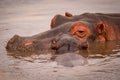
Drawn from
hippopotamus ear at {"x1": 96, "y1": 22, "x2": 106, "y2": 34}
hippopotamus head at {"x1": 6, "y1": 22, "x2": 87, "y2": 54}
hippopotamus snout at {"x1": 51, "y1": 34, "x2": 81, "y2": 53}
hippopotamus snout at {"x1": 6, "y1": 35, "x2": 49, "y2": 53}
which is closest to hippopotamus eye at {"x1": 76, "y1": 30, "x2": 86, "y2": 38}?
hippopotamus head at {"x1": 6, "y1": 22, "x2": 87, "y2": 54}

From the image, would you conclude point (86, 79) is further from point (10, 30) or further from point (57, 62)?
point (10, 30)

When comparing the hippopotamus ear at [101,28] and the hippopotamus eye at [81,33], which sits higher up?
the hippopotamus ear at [101,28]

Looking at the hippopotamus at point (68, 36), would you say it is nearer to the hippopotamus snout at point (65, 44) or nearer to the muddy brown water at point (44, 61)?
the hippopotamus snout at point (65, 44)

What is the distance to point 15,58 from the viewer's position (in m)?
7.04

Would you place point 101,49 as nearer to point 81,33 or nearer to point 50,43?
point 81,33

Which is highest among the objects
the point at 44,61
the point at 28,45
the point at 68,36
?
the point at 68,36

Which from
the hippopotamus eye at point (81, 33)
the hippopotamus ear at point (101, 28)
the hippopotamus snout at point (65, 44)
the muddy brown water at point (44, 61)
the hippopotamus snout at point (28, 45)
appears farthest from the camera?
the hippopotamus ear at point (101, 28)

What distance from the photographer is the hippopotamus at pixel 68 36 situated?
721 centimetres

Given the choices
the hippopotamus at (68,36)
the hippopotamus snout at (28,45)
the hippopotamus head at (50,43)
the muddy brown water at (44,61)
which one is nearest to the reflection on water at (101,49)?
the muddy brown water at (44,61)

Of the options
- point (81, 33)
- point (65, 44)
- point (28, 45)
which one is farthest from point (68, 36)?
point (28, 45)

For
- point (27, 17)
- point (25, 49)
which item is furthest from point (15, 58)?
point (27, 17)

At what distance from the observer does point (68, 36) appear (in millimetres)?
7289

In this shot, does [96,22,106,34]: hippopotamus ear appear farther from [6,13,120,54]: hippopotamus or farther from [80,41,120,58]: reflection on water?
[80,41,120,58]: reflection on water

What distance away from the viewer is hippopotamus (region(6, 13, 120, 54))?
7.21 meters
